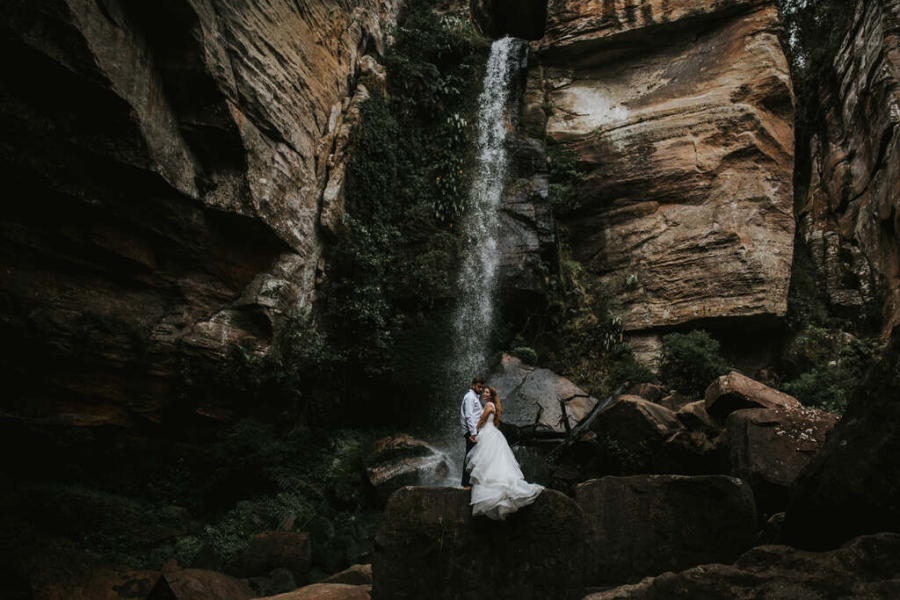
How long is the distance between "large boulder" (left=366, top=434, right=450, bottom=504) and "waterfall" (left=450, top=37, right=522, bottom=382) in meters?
2.50

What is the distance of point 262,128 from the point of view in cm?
930

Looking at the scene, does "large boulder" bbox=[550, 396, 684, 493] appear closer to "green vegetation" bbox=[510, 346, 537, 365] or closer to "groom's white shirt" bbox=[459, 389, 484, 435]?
"groom's white shirt" bbox=[459, 389, 484, 435]

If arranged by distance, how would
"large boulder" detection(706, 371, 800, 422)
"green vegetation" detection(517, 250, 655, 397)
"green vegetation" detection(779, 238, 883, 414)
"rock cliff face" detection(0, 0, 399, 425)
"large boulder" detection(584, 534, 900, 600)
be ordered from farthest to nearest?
"green vegetation" detection(517, 250, 655, 397) → "green vegetation" detection(779, 238, 883, 414) → "large boulder" detection(706, 371, 800, 422) → "rock cliff face" detection(0, 0, 399, 425) → "large boulder" detection(584, 534, 900, 600)

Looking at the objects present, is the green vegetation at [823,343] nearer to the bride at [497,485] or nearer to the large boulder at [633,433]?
the large boulder at [633,433]

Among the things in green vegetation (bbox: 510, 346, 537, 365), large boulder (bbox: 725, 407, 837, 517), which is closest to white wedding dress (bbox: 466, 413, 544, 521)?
large boulder (bbox: 725, 407, 837, 517)

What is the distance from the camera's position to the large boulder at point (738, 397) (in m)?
6.84

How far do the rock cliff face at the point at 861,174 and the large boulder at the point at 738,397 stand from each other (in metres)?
5.02

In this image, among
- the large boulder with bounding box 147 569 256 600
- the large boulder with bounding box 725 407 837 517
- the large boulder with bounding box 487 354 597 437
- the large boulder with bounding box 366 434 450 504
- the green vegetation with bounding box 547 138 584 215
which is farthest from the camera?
the green vegetation with bounding box 547 138 584 215

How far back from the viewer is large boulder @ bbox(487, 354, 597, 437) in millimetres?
9266

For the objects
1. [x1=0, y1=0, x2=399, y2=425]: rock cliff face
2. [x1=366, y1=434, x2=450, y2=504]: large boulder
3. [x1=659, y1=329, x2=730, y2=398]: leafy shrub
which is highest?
[x1=0, y1=0, x2=399, y2=425]: rock cliff face

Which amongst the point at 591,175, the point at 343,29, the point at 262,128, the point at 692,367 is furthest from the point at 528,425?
the point at 343,29

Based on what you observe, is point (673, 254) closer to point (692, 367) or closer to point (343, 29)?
point (692, 367)

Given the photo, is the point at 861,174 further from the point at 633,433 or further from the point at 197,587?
the point at 197,587

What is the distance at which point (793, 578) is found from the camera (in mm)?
2768
